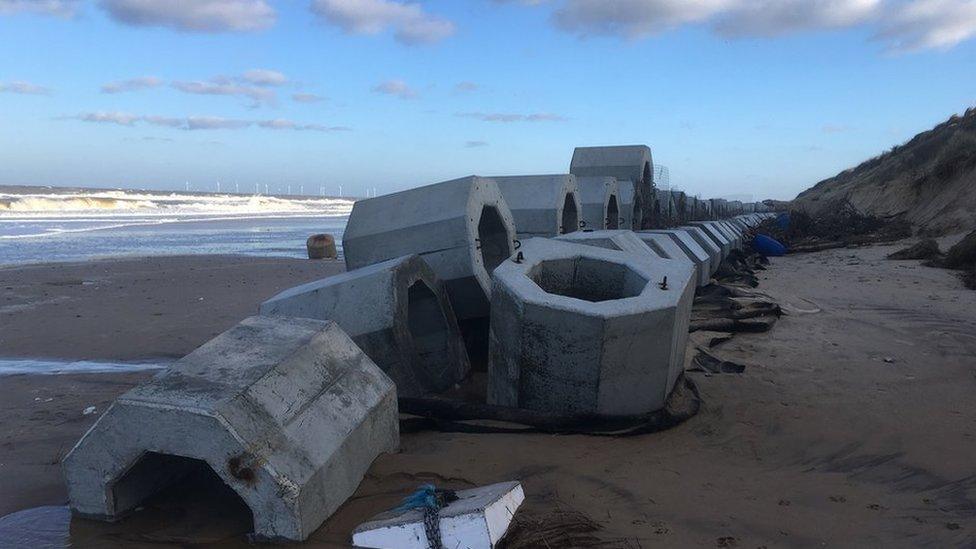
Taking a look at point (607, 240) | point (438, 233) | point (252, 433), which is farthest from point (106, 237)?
point (252, 433)

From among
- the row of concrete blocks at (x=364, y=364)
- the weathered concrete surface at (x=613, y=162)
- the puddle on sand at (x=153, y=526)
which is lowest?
the puddle on sand at (x=153, y=526)

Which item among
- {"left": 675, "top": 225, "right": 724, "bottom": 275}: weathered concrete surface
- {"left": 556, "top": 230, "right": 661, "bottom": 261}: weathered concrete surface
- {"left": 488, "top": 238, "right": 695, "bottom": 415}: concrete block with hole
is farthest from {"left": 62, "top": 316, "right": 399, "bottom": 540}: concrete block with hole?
{"left": 675, "top": 225, "right": 724, "bottom": 275}: weathered concrete surface

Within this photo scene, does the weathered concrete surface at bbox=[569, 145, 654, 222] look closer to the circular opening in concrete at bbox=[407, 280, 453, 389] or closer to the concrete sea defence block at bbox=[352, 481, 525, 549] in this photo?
the circular opening in concrete at bbox=[407, 280, 453, 389]

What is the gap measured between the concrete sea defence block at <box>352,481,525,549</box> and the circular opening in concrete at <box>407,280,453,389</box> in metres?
2.88

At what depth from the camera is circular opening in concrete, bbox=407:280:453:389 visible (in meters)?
6.00

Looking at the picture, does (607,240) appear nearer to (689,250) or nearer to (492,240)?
(492,240)

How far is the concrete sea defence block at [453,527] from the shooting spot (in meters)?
2.89

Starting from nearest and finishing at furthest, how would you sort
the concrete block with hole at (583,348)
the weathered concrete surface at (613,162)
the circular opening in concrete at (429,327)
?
the concrete block with hole at (583,348) → the circular opening in concrete at (429,327) → the weathered concrete surface at (613,162)

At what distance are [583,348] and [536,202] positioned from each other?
6.71 metres

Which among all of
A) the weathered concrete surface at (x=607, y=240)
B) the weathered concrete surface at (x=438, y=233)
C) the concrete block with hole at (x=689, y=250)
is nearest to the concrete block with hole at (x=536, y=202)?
the concrete block with hole at (x=689, y=250)

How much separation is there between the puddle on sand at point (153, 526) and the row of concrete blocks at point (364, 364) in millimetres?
95

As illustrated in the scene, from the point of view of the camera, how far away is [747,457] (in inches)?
161

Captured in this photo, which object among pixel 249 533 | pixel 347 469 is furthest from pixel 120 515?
pixel 347 469

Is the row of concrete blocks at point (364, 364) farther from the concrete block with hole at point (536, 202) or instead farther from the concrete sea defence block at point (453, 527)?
the concrete block with hole at point (536, 202)
